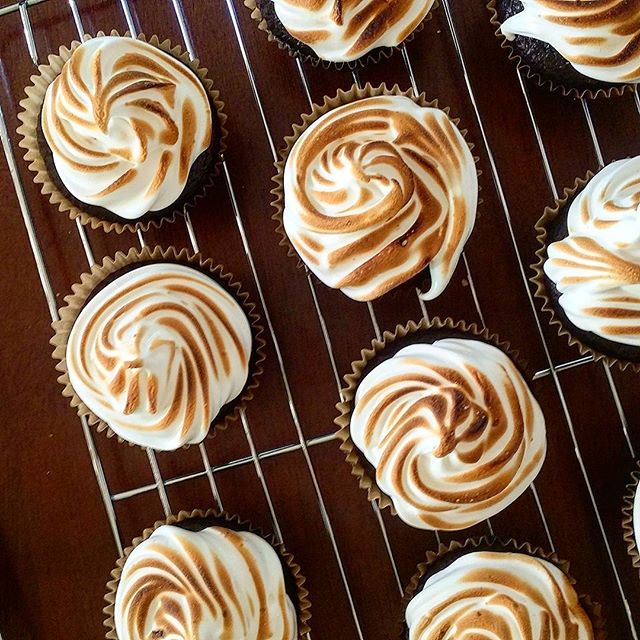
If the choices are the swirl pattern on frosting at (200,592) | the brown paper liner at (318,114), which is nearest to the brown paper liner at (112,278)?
the brown paper liner at (318,114)

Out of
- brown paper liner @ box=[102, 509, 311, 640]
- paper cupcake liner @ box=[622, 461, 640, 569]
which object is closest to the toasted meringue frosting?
paper cupcake liner @ box=[622, 461, 640, 569]

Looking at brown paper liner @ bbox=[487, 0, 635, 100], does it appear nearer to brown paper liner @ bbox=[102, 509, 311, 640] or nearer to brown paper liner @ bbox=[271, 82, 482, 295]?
brown paper liner @ bbox=[271, 82, 482, 295]

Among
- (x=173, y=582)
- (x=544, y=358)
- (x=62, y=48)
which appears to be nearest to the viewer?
(x=173, y=582)

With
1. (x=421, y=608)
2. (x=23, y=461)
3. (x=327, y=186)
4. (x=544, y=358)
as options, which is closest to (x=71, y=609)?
(x=23, y=461)

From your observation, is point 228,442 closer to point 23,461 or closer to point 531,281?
point 23,461

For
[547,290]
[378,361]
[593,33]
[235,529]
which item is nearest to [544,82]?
[593,33]

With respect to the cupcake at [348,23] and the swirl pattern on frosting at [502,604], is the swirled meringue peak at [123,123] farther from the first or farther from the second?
the swirl pattern on frosting at [502,604]
